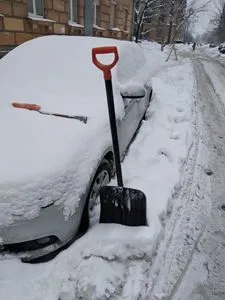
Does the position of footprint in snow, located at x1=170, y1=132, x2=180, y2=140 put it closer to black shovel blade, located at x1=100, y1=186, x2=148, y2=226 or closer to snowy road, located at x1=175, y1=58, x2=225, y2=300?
snowy road, located at x1=175, y1=58, x2=225, y2=300

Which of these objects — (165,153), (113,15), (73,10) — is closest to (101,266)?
(165,153)

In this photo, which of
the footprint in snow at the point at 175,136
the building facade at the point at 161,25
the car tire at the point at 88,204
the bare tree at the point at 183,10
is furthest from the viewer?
the building facade at the point at 161,25

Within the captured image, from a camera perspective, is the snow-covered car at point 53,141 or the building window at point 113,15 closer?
the snow-covered car at point 53,141

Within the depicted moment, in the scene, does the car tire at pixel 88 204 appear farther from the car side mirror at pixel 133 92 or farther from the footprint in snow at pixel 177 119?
Answer: the footprint in snow at pixel 177 119

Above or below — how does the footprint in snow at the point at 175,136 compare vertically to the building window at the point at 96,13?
below

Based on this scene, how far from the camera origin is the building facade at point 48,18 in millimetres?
8102

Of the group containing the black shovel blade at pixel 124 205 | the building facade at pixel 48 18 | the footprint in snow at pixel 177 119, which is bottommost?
the footprint in snow at pixel 177 119

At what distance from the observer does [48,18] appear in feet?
32.3

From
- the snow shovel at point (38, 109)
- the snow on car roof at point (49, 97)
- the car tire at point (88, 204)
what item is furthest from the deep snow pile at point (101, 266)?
the snow shovel at point (38, 109)

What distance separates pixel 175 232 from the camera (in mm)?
2715

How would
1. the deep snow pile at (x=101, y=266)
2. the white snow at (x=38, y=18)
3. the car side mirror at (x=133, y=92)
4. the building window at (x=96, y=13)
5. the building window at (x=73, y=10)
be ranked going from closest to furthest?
the deep snow pile at (x=101, y=266) < the car side mirror at (x=133, y=92) < the white snow at (x=38, y=18) < the building window at (x=73, y=10) < the building window at (x=96, y=13)

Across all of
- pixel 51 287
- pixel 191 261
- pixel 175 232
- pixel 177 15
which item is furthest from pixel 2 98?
pixel 177 15

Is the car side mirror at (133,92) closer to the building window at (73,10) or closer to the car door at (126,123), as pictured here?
the car door at (126,123)

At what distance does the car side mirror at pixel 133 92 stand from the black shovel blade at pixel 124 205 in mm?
1243
